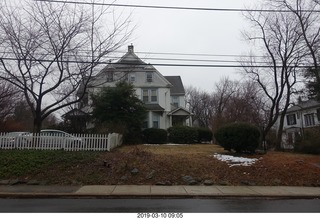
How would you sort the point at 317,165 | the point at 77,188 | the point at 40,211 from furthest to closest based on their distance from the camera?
the point at 317,165
the point at 77,188
the point at 40,211

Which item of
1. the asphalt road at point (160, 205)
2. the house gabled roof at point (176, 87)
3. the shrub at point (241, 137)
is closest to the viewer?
the asphalt road at point (160, 205)

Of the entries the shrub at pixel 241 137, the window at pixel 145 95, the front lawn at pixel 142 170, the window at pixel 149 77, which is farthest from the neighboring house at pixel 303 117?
the front lawn at pixel 142 170

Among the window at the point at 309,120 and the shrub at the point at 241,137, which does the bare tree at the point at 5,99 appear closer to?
the shrub at the point at 241,137

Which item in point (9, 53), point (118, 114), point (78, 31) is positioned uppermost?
point (78, 31)

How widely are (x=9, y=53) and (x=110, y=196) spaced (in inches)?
454

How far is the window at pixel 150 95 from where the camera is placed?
36.1 metres

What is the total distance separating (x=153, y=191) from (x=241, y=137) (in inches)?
302

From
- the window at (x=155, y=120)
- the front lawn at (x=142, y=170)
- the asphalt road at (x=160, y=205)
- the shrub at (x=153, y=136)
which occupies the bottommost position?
the asphalt road at (x=160, y=205)

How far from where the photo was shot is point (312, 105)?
149 ft

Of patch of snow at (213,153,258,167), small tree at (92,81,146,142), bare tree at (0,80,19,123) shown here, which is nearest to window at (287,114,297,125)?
small tree at (92,81,146,142)

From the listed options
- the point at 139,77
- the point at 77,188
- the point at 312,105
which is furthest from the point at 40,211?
the point at 312,105

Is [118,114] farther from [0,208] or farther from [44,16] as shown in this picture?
[0,208]

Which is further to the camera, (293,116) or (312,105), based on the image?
(293,116)

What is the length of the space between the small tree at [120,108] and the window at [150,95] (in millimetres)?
8220
